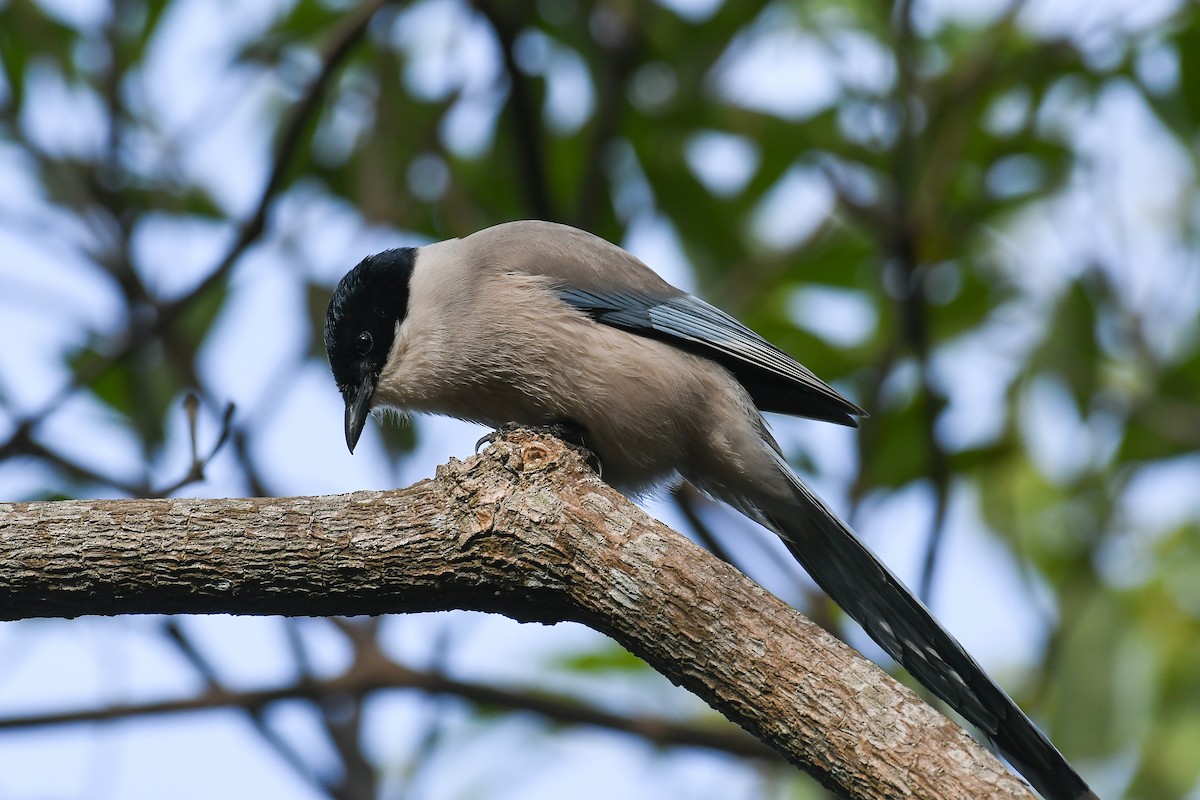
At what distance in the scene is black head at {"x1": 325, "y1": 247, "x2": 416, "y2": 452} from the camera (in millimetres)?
4539

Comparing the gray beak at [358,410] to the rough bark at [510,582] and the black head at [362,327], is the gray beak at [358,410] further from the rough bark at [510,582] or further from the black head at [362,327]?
the rough bark at [510,582]

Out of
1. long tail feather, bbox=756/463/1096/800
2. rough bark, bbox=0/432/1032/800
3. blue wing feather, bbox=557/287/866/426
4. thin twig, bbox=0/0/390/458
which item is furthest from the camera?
thin twig, bbox=0/0/390/458

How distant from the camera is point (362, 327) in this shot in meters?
4.59

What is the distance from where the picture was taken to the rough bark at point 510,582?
2.71m

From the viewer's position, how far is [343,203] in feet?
21.4

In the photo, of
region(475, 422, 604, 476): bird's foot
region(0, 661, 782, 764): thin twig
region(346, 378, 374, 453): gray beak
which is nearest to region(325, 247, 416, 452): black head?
region(346, 378, 374, 453): gray beak

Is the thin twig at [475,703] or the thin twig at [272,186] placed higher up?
the thin twig at [272,186]

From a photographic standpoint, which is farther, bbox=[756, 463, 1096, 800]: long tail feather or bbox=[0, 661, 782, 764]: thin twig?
bbox=[0, 661, 782, 764]: thin twig

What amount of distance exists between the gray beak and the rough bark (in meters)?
1.56

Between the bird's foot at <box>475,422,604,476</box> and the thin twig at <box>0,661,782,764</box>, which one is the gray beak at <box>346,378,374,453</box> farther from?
the thin twig at <box>0,661,782,764</box>

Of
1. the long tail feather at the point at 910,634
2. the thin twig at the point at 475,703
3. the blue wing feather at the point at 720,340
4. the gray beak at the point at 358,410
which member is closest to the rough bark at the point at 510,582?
the long tail feather at the point at 910,634

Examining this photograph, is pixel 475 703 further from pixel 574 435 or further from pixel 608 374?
pixel 608 374

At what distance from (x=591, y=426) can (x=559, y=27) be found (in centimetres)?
254

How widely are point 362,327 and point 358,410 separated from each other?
11.8 inches
